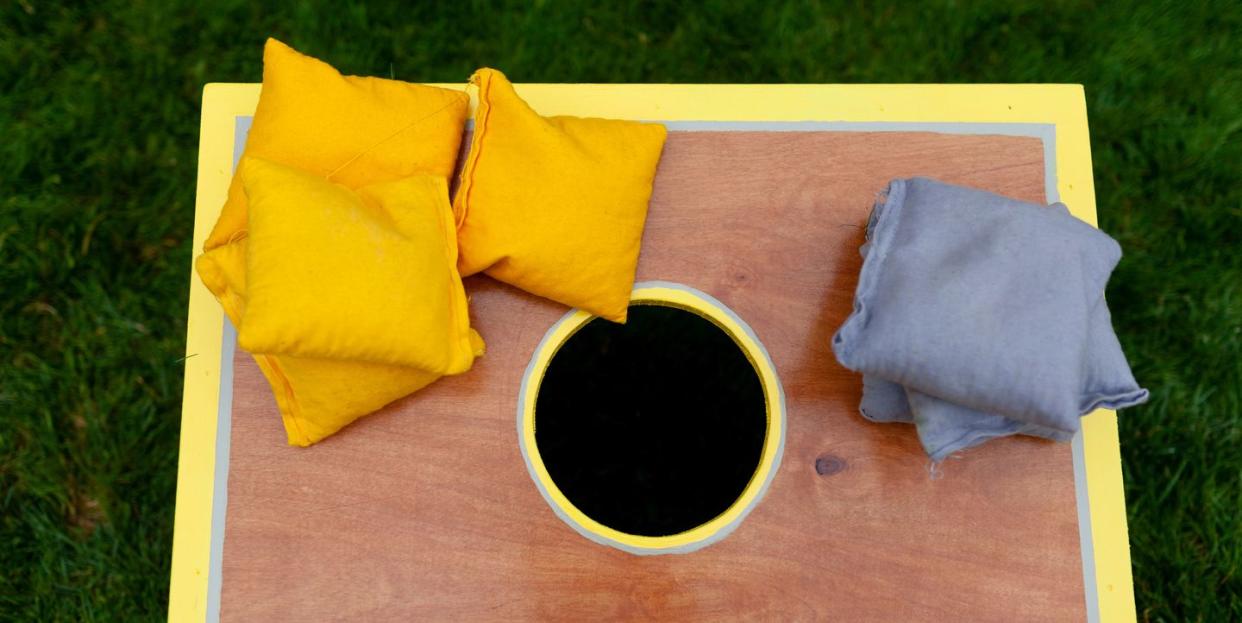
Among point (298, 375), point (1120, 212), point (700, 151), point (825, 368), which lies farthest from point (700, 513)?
point (1120, 212)

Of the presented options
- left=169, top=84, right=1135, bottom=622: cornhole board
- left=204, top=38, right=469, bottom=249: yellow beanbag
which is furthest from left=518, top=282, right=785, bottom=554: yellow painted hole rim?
left=204, top=38, right=469, bottom=249: yellow beanbag

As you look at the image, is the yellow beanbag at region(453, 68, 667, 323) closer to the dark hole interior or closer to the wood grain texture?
the wood grain texture

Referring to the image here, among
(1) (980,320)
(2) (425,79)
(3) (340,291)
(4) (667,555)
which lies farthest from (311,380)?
Answer: (2) (425,79)

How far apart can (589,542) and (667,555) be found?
92 millimetres

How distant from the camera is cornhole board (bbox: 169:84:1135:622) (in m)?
1.04

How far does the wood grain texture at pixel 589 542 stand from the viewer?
1.04 meters

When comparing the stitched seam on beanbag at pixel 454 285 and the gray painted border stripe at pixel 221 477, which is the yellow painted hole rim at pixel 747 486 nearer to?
the stitched seam on beanbag at pixel 454 285

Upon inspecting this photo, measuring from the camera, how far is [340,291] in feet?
2.98

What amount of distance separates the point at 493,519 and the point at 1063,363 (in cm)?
64

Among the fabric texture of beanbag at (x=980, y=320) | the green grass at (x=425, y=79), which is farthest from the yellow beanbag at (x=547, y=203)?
the green grass at (x=425, y=79)

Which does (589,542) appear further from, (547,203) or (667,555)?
(547,203)

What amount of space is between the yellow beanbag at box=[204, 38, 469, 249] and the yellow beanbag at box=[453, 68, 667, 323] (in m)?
0.07

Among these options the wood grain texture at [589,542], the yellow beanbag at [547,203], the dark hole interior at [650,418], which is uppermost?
the yellow beanbag at [547,203]

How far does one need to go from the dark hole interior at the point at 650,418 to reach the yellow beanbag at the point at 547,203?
559mm
